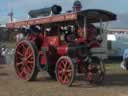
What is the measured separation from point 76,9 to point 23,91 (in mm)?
3441

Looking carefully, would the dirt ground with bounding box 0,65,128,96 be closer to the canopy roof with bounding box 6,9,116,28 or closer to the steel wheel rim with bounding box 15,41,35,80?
the steel wheel rim with bounding box 15,41,35,80

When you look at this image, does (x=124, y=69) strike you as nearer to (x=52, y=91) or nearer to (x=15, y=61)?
(x=15, y=61)

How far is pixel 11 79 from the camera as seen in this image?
56.4ft

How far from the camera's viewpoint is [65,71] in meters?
15.0

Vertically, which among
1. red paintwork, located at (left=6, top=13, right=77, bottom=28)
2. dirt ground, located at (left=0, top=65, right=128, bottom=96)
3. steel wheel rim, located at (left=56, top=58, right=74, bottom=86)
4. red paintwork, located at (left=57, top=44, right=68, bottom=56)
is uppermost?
red paintwork, located at (left=6, top=13, right=77, bottom=28)

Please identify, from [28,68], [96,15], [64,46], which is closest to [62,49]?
[64,46]

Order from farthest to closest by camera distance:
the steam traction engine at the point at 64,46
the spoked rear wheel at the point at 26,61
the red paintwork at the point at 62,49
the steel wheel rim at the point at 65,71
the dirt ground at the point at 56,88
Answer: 1. the spoked rear wheel at the point at 26,61
2. the red paintwork at the point at 62,49
3. the steam traction engine at the point at 64,46
4. the steel wheel rim at the point at 65,71
5. the dirt ground at the point at 56,88

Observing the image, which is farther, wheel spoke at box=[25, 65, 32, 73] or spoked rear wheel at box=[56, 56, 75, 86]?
wheel spoke at box=[25, 65, 32, 73]

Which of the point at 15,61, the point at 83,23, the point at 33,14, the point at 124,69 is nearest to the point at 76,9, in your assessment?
the point at 83,23

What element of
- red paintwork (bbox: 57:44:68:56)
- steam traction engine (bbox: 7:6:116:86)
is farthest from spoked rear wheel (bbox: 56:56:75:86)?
red paintwork (bbox: 57:44:68:56)

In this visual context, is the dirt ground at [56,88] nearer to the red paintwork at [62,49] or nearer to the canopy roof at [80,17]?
the red paintwork at [62,49]

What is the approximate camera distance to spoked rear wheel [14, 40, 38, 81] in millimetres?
16297

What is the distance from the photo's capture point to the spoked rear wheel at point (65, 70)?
48.3 ft

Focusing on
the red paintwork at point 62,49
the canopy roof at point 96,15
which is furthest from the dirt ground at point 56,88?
the canopy roof at point 96,15
